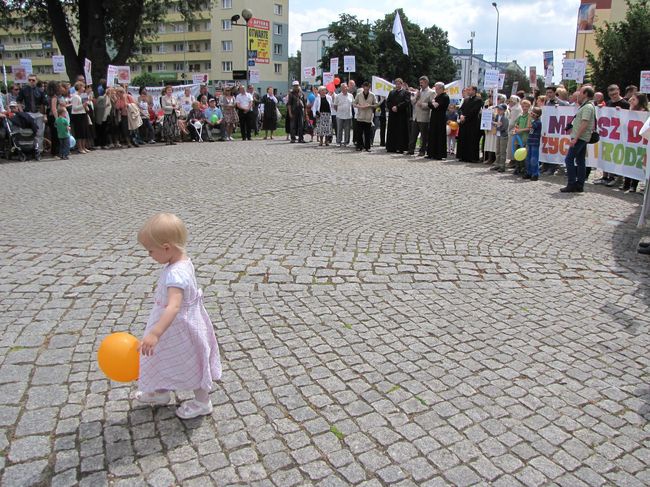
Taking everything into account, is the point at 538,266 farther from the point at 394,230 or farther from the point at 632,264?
the point at 394,230

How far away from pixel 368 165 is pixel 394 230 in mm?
6786

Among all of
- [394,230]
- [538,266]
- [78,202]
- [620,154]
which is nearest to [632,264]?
[538,266]

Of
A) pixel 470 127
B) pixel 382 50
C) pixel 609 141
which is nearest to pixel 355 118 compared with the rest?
pixel 470 127

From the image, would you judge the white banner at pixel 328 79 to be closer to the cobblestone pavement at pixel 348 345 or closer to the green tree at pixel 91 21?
the green tree at pixel 91 21

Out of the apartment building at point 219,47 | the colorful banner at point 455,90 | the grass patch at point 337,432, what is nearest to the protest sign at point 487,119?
the colorful banner at point 455,90

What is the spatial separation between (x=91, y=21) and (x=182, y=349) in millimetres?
29313

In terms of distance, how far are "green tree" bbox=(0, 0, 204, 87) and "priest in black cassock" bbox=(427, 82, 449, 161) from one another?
18717mm

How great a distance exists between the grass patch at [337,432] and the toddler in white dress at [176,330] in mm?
740

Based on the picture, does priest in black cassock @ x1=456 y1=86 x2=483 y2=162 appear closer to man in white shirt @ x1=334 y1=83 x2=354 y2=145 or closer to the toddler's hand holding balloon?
man in white shirt @ x1=334 y1=83 x2=354 y2=145

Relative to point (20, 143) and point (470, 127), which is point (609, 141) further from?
point (20, 143)

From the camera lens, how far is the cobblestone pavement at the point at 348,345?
2.98m

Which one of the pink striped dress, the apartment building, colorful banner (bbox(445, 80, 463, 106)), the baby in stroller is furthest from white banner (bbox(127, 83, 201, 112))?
the apartment building

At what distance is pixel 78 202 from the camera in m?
9.31

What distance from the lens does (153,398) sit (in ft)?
11.2
